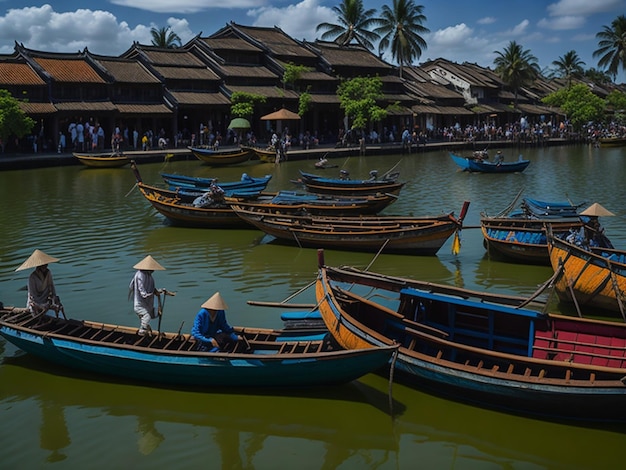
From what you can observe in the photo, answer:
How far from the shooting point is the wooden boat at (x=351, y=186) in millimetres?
22408

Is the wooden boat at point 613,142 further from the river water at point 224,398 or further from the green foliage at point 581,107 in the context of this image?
the river water at point 224,398

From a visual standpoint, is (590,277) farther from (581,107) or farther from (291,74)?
(581,107)

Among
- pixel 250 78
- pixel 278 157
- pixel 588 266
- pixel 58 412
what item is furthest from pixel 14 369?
pixel 250 78

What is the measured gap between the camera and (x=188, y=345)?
933cm

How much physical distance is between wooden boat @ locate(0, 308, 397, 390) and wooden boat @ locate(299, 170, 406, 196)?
13.2 meters

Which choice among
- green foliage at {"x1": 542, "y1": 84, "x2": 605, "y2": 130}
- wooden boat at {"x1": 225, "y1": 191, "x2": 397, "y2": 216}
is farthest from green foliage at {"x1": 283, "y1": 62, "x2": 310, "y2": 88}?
green foliage at {"x1": 542, "y1": 84, "x2": 605, "y2": 130}

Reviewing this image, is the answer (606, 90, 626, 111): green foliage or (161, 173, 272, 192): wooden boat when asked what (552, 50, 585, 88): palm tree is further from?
(161, 173, 272, 192): wooden boat

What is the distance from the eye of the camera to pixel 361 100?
45.5 metres

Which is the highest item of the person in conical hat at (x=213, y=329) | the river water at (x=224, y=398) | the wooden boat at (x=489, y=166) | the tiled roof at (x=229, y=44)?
the tiled roof at (x=229, y=44)

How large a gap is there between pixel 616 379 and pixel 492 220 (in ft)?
29.4

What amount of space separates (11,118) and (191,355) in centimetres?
2733

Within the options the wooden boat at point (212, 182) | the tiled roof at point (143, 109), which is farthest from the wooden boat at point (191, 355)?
the tiled roof at point (143, 109)

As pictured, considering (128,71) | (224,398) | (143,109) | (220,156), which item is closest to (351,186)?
(224,398)

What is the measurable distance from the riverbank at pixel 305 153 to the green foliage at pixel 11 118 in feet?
5.10
